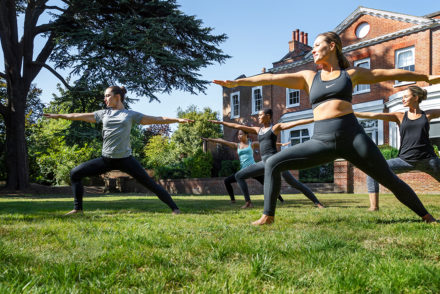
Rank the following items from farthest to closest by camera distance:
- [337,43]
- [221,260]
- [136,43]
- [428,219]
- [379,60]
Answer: [379,60]
[136,43]
[428,219]
[337,43]
[221,260]

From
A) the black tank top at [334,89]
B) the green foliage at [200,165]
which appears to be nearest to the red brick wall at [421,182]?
the black tank top at [334,89]

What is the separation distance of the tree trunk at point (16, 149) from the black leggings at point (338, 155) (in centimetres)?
1803

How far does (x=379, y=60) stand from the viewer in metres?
22.1

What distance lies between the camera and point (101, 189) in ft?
79.0

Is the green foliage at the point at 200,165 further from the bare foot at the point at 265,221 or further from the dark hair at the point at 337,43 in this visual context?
the dark hair at the point at 337,43

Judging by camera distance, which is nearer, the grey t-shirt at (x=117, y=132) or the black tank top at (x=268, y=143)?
the grey t-shirt at (x=117, y=132)

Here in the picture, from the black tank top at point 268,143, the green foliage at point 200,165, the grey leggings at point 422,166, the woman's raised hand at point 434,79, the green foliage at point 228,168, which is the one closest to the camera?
the woman's raised hand at point 434,79

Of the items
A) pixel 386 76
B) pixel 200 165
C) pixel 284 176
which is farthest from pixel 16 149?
pixel 386 76

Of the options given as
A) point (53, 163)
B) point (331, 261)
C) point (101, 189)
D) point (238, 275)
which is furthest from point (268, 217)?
point (53, 163)

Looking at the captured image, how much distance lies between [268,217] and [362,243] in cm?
134

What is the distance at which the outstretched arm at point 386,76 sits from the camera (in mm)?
3910

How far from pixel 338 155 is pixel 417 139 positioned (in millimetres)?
2240

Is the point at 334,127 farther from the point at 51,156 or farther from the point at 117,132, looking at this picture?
the point at 51,156

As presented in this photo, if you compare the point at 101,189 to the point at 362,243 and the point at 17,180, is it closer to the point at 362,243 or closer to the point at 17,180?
the point at 17,180
